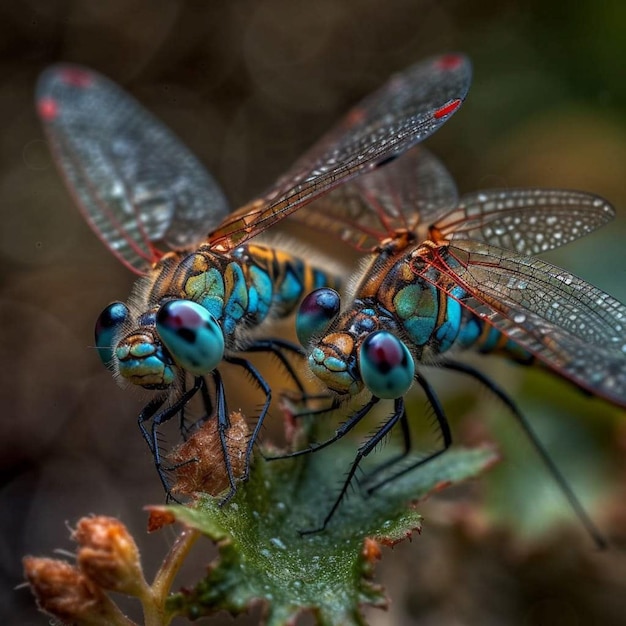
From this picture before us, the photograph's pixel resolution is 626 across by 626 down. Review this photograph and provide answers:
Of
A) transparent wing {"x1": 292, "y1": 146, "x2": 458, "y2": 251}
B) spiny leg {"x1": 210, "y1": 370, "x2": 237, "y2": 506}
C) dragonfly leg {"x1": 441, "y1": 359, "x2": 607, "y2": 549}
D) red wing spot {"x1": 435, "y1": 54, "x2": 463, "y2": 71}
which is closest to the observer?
spiny leg {"x1": 210, "y1": 370, "x2": 237, "y2": 506}

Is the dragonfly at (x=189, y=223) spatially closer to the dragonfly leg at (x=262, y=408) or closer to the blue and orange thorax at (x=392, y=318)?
the dragonfly leg at (x=262, y=408)

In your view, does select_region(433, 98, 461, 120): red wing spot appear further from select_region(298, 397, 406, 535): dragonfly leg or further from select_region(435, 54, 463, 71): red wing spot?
select_region(435, 54, 463, 71): red wing spot

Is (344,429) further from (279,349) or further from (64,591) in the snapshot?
(64,591)

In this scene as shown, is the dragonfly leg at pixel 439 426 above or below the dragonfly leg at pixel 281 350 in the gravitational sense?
below

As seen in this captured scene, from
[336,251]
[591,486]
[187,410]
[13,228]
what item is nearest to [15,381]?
[13,228]

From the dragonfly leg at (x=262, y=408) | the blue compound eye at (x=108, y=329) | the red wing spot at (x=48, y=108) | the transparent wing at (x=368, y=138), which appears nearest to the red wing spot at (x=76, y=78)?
the red wing spot at (x=48, y=108)

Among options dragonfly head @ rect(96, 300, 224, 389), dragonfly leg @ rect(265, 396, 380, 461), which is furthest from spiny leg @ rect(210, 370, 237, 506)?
dragonfly leg @ rect(265, 396, 380, 461)
